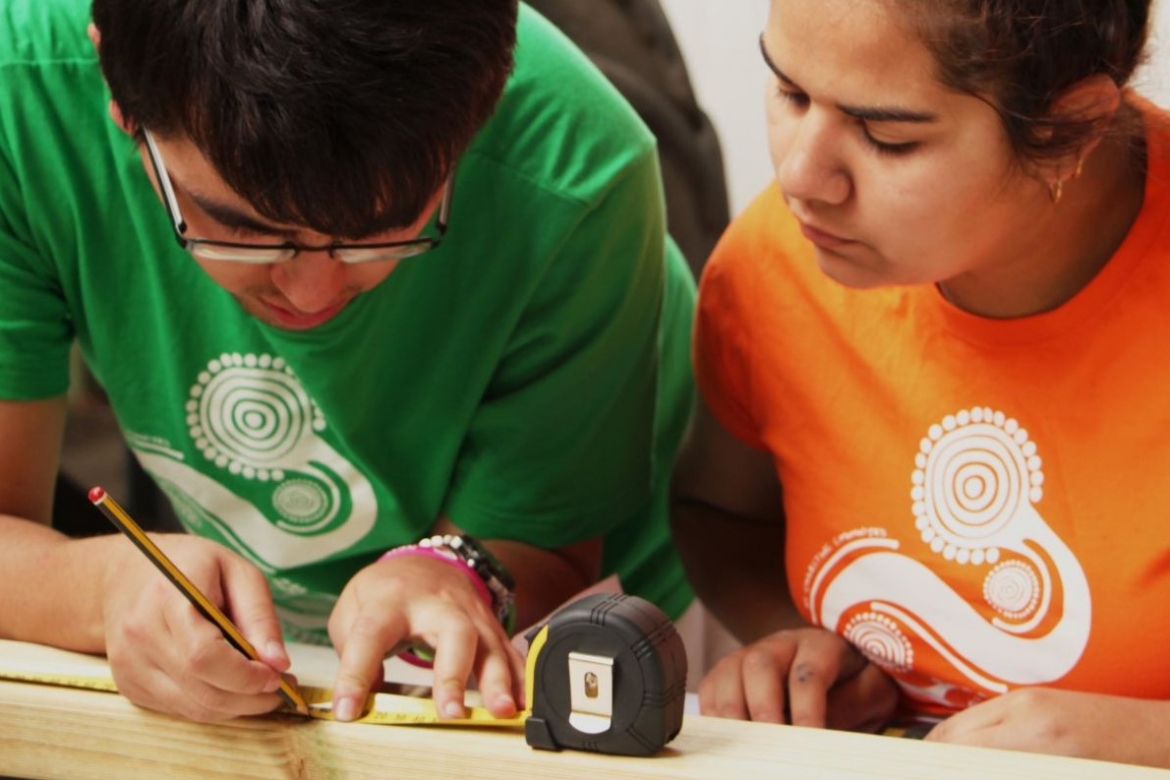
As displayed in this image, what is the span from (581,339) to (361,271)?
0.90 ft

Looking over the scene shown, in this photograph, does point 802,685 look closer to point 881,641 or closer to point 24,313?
point 881,641

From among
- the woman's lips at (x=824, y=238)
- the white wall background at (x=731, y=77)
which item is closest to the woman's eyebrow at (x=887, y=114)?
the woman's lips at (x=824, y=238)

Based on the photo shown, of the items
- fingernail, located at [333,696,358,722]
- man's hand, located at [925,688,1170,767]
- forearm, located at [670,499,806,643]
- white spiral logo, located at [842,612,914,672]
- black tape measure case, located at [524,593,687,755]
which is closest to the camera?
black tape measure case, located at [524,593,687,755]

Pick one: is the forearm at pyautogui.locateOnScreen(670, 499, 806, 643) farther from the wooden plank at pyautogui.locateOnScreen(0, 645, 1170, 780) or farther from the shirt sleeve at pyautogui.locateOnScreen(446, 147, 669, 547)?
the wooden plank at pyautogui.locateOnScreen(0, 645, 1170, 780)

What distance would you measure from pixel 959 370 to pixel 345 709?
58 cm

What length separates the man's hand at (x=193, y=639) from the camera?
0.94 meters

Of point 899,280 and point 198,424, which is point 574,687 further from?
point 198,424

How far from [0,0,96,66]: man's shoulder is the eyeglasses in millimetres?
187

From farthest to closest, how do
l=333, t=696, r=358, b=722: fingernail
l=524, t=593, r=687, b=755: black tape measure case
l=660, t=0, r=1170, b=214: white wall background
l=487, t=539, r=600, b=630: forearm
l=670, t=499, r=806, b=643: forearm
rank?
l=660, t=0, r=1170, b=214: white wall background
l=670, t=499, r=806, b=643: forearm
l=487, t=539, r=600, b=630: forearm
l=333, t=696, r=358, b=722: fingernail
l=524, t=593, r=687, b=755: black tape measure case

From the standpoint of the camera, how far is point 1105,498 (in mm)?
1167

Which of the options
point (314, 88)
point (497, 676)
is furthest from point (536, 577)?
point (314, 88)

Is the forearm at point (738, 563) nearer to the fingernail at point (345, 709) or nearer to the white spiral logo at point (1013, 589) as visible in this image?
the white spiral logo at point (1013, 589)

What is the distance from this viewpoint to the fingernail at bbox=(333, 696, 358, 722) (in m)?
0.95

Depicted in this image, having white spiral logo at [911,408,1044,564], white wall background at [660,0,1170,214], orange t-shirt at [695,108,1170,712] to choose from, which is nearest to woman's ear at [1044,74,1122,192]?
orange t-shirt at [695,108,1170,712]
